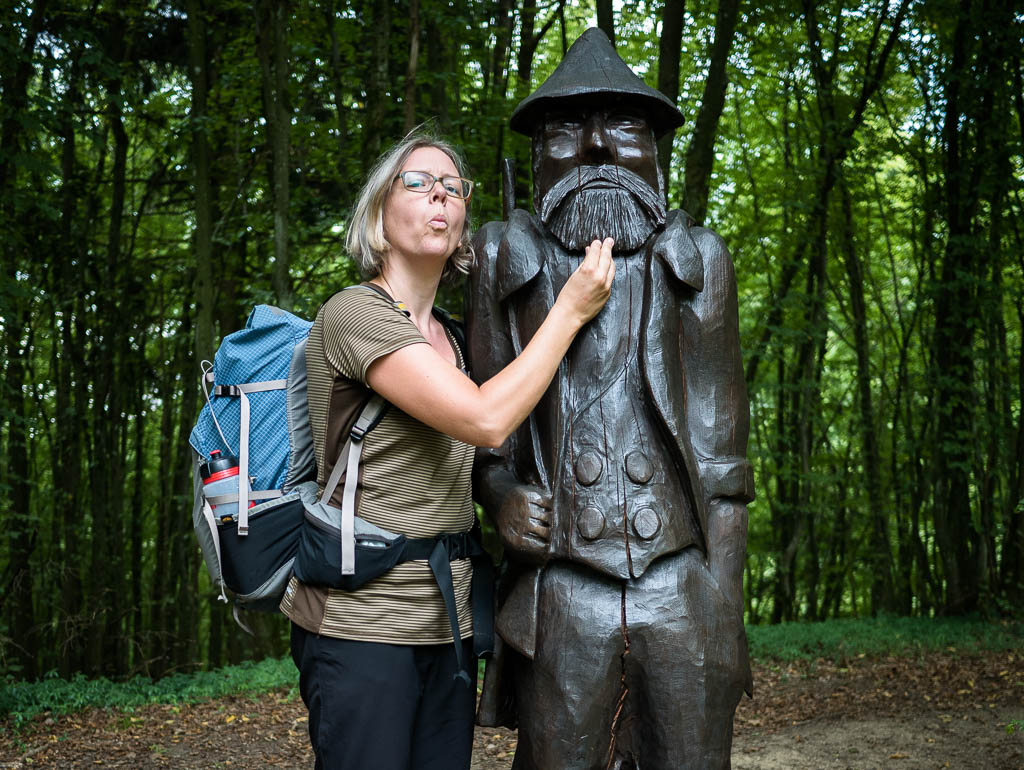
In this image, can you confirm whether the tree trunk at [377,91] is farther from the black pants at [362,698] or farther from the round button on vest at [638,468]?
the black pants at [362,698]

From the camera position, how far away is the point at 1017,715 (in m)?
6.25

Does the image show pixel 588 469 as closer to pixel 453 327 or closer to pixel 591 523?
pixel 591 523

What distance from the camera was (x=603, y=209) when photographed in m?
2.75

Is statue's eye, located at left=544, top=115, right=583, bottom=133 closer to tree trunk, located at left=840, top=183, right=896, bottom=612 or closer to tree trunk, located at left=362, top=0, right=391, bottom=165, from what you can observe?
tree trunk, located at left=362, top=0, right=391, bottom=165

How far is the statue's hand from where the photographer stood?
8.32 ft

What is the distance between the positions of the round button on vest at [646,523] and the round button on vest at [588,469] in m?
0.15

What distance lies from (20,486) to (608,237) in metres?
9.26

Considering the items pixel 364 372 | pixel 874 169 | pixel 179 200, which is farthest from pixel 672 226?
pixel 179 200

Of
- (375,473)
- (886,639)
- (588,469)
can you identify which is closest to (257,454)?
(375,473)

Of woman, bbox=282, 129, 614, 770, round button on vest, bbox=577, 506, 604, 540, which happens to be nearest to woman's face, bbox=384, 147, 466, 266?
woman, bbox=282, 129, 614, 770

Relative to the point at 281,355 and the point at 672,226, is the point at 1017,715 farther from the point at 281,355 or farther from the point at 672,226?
the point at 281,355

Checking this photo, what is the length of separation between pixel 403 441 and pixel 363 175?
4775 millimetres

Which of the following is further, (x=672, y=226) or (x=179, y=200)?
(x=179, y=200)

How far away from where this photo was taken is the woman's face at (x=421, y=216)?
2.54 m
